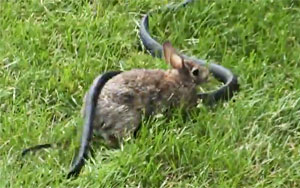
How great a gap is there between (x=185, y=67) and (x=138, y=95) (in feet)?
1.21

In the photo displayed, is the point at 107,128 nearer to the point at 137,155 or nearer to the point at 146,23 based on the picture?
the point at 137,155

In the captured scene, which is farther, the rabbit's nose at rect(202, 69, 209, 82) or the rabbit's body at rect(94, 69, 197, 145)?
the rabbit's nose at rect(202, 69, 209, 82)

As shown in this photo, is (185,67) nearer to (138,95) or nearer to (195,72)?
(195,72)

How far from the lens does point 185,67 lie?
180 inches

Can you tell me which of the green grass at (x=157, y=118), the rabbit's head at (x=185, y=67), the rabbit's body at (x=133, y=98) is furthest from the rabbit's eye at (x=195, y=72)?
the green grass at (x=157, y=118)

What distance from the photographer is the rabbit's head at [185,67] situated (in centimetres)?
455

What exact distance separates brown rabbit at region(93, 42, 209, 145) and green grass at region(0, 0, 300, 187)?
8 centimetres

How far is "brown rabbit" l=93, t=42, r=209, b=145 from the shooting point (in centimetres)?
427

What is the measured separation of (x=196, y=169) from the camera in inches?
160

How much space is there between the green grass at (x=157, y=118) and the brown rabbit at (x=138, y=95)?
8 centimetres

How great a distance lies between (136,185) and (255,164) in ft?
1.80

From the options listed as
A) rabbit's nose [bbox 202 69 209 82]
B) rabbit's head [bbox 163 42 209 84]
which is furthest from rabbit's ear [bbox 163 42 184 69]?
rabbit's nose [bbox 202 69 209 82]

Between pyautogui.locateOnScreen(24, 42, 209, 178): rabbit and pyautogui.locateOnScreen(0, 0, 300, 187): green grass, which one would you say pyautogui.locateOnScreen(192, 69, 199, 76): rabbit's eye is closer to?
pyautogui.locateOnScreen(24, 42, 209, 178): rabbit

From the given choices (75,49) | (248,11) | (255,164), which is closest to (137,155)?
(255,164)
